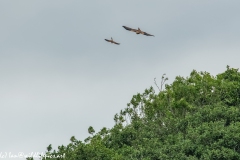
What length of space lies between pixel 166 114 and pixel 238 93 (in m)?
3.80

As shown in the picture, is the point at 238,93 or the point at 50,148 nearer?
the point at 50,148

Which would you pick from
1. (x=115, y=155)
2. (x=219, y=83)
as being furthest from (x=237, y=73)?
(x=115, y=155)

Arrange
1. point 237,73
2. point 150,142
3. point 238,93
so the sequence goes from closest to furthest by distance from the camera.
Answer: point 150,142
point 238,93
point 237,73

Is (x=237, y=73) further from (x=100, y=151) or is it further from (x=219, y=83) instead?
(x=100, y=151)

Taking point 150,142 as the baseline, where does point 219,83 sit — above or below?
above

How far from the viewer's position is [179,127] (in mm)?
32812

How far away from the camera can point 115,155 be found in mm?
29500

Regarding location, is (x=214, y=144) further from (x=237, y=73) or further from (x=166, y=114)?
(x=237, y=73)

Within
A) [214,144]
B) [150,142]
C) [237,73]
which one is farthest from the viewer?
[237,73]

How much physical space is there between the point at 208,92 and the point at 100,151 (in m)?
7.82

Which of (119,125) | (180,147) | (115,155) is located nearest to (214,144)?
(180,147)

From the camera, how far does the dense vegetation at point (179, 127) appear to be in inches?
1167

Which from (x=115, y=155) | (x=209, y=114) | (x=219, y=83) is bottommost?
(x=115, y=155)

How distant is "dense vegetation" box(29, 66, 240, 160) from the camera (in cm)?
2964
